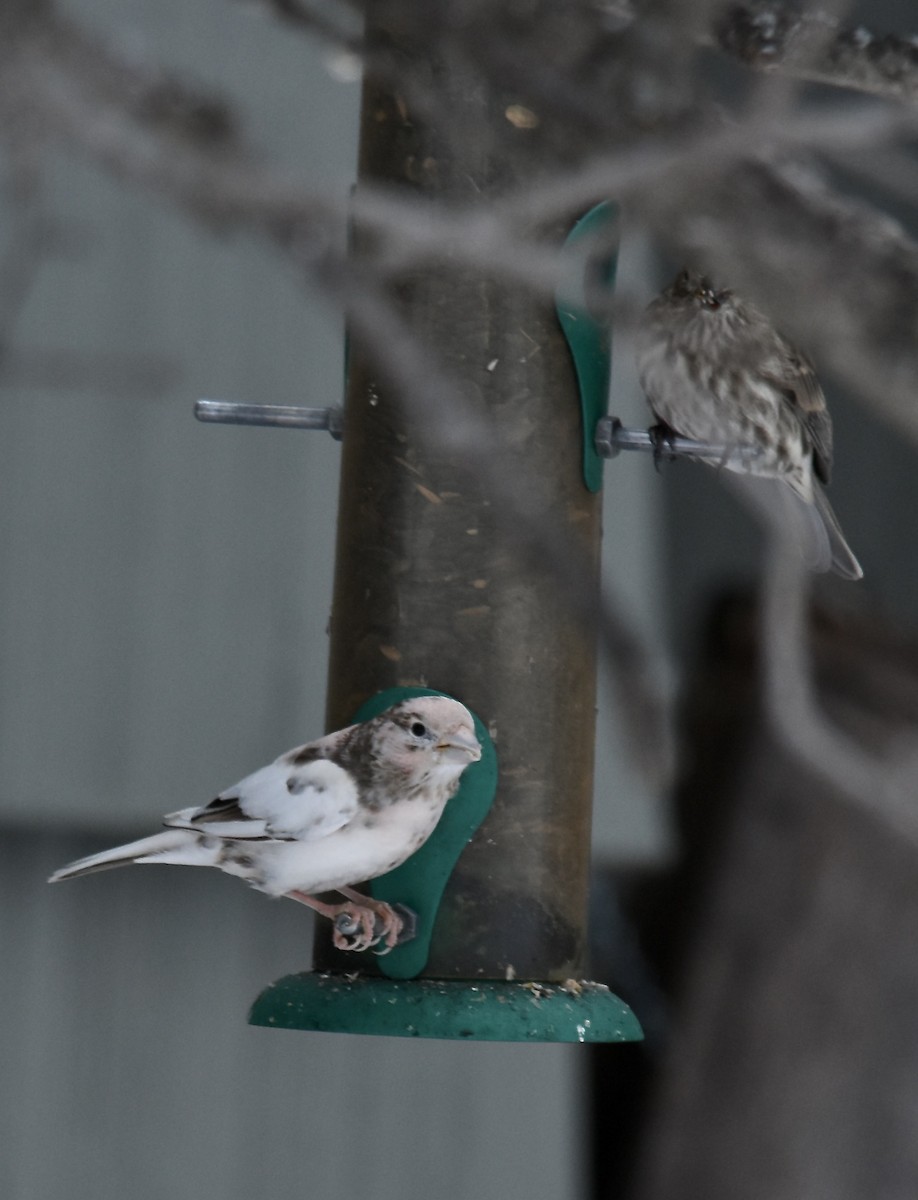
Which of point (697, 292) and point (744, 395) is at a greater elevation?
point (697, 292)

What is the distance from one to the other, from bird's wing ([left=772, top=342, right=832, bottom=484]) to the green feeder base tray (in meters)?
1.22

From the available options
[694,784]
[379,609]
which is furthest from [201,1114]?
[379,609]

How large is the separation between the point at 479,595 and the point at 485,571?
5 centimetres

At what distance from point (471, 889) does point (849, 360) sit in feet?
3.76

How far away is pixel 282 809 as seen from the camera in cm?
267

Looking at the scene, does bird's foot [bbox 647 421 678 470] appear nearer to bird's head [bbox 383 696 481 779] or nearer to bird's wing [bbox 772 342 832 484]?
bird's wing [bbox 772 342 832 484]

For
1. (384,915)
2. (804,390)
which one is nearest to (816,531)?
(804,390)


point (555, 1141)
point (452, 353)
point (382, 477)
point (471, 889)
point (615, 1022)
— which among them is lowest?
point (555, 1141)

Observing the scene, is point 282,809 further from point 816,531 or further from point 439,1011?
point 816,531

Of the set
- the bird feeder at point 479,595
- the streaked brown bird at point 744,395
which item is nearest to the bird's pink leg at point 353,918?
the bird feeder at point 479,595

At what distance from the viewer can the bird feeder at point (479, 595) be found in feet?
9.84

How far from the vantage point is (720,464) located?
3.11m

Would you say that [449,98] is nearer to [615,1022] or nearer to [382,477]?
[382,477]

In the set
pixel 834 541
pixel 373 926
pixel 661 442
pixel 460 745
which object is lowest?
pixel 373 926
